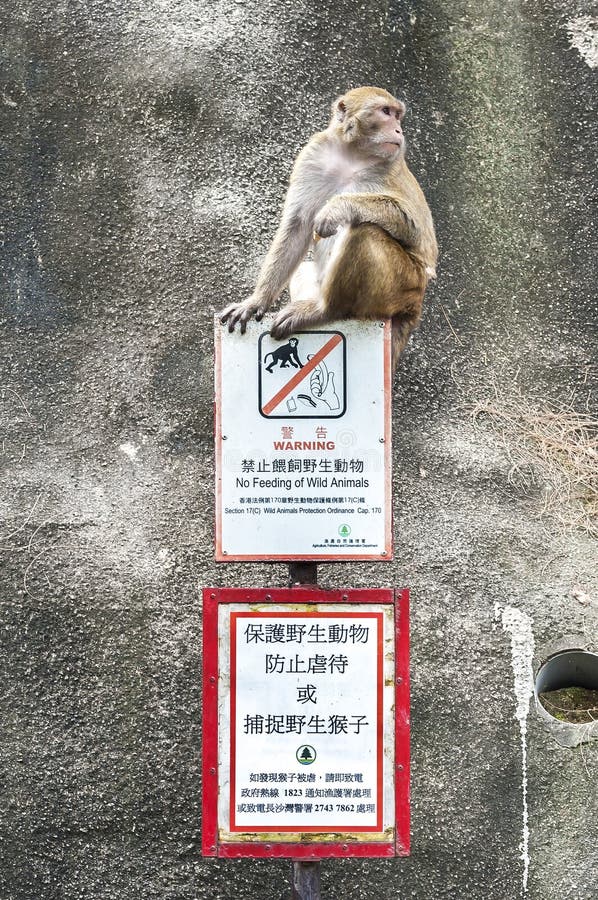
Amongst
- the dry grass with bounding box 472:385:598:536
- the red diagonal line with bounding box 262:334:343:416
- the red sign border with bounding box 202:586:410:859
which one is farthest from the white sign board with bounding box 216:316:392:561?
the dry grass with bounding box 472:385:598:536

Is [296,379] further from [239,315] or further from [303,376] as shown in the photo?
[239,315]

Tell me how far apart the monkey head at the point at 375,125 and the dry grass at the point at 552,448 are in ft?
7.32

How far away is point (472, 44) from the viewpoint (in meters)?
6.36

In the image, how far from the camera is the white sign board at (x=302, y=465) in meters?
3.39

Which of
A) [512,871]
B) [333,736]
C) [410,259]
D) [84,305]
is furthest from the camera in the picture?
[84,305]

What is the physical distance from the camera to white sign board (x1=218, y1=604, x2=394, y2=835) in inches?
132

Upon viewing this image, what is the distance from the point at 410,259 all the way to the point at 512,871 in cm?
308

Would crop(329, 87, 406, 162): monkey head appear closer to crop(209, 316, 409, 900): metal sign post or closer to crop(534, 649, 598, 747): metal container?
crop(209, 316, 409, 900): metal sign post

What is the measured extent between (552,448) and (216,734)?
3183 mm

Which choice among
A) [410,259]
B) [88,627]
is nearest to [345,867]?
[88,627]

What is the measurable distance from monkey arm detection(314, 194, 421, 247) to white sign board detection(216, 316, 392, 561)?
52 centimetres

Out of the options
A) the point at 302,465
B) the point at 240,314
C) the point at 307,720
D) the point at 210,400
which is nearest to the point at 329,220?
the point at 240,314

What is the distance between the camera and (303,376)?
343 cm

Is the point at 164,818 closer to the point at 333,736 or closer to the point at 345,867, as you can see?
the point at 345,867
